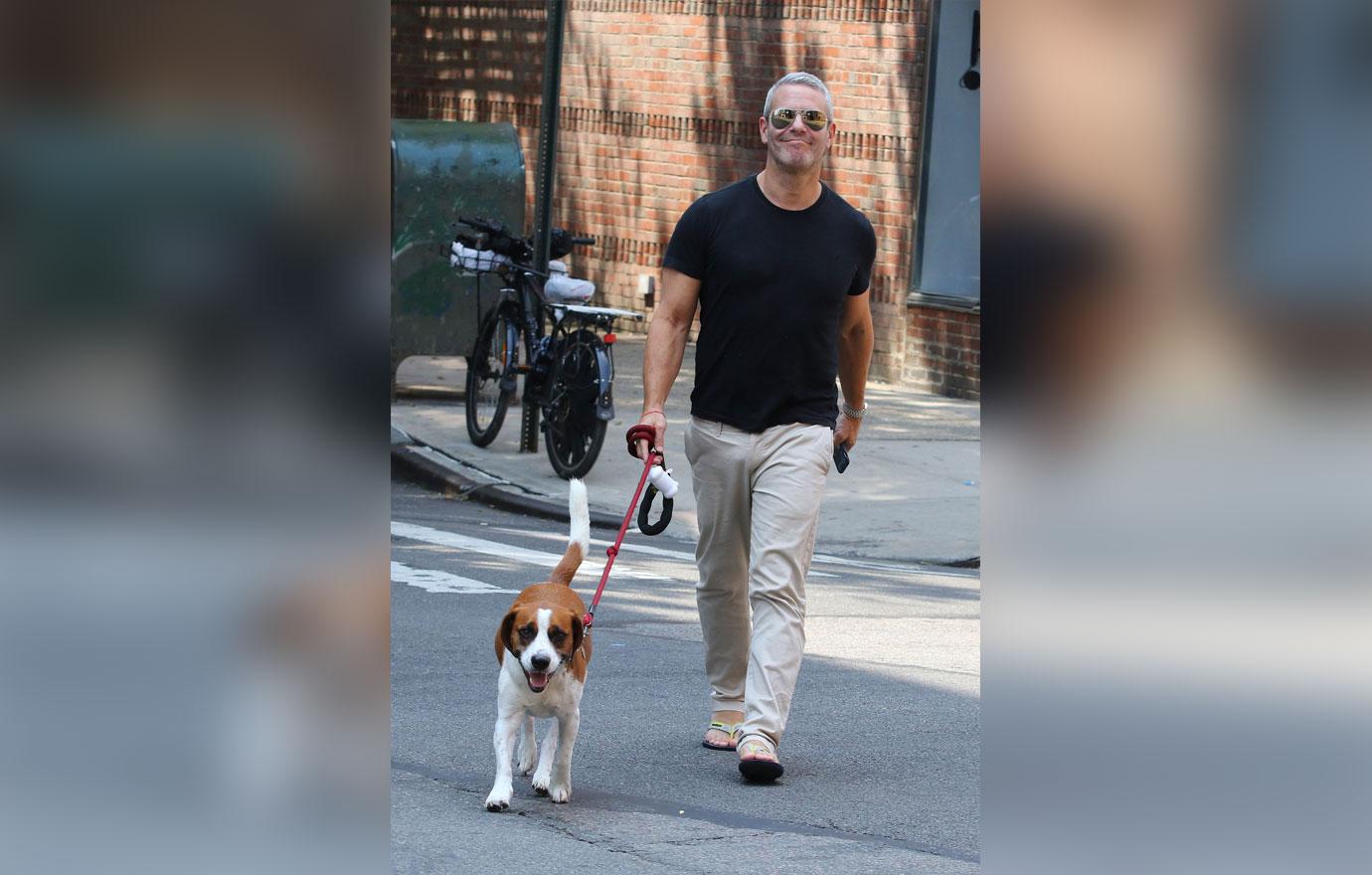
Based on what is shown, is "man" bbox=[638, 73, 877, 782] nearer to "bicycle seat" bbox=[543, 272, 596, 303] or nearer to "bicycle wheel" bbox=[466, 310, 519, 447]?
"bicycle seat" bbox=[543, 272, 596, 303]

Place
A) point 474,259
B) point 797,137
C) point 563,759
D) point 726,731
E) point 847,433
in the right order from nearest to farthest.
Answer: point 563,759
point 797,137
point 726,731
point 847,433
point 474,259

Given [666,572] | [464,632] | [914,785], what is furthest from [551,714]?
[666,572]

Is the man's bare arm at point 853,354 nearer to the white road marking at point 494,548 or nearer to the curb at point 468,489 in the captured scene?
the white road marking at point 494,548

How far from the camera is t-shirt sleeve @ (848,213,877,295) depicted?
6070 millimetres

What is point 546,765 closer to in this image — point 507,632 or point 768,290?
point 507,632

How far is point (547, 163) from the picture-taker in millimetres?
14641

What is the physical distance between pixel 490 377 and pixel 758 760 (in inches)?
359

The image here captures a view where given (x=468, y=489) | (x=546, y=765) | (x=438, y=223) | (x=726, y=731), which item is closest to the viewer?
(x=546, y=765)

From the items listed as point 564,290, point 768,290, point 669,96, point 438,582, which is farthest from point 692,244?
point 669,96

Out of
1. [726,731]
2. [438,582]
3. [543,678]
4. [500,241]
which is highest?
[500,241]

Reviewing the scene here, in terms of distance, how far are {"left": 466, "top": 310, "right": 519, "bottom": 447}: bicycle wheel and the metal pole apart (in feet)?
0.76

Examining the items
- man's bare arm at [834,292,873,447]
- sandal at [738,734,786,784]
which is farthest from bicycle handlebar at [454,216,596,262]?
sandal at [738,734,786,784]
